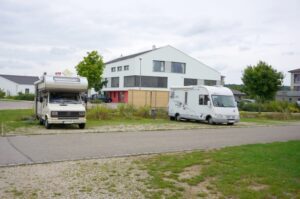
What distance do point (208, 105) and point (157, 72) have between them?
146 feet

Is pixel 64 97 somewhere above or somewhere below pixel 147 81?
below

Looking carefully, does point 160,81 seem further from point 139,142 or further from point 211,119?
point 139,142

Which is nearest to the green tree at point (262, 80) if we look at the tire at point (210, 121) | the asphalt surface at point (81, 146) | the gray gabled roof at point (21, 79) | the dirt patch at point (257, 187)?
the tire at point (210, 121)

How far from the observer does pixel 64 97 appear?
19484mm

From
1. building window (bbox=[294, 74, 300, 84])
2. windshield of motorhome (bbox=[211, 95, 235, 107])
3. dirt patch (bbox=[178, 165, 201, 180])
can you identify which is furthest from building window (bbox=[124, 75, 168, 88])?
dirt patch (bbox=[178, 165, 201, 180])

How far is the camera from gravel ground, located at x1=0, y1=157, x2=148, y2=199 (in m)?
6.42

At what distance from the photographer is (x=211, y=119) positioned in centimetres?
2434

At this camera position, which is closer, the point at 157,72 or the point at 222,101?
the point at 222,101

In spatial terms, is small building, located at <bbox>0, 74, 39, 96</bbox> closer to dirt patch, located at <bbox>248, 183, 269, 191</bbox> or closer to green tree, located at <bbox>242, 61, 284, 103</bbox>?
green tree, located at <bbox>242, 61, 284, 103</bbox>

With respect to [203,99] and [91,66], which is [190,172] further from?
[91,66]

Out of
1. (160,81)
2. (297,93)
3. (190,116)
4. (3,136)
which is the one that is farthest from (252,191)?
(297,93)

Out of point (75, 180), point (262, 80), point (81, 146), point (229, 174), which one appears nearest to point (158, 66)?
point (262, 80)

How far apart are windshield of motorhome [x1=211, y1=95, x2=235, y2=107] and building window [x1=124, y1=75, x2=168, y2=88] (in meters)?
42.6

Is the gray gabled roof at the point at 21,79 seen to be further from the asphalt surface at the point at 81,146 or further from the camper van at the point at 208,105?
the asphalt surface at the point at 81,146
